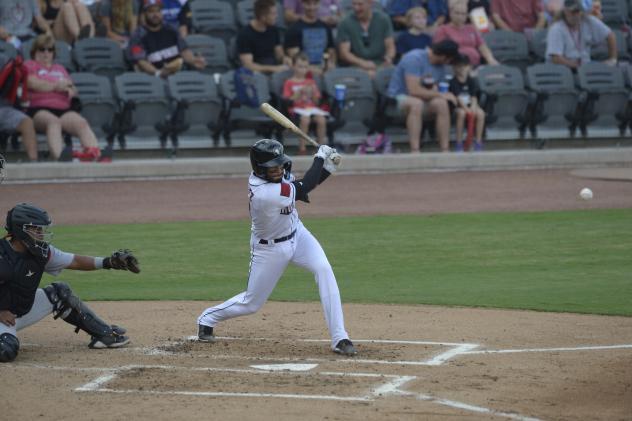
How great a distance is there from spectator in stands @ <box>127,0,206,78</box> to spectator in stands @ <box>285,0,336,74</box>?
1.52 metres

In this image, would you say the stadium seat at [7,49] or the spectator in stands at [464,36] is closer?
the stadium seat at [7,49]

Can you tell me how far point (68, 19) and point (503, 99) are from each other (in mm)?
7177

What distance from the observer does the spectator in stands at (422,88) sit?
17891mm

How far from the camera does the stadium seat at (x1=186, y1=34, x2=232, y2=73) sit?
18.6 m

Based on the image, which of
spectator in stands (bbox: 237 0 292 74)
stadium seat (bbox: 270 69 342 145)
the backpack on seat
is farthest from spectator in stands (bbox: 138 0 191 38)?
the backpack on seat

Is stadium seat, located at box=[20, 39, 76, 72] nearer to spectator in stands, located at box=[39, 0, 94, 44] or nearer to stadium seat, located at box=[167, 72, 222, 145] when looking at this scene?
spectator in stands, located at box=[39, 0, 94, 44]

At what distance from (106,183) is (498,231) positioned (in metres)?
6.41

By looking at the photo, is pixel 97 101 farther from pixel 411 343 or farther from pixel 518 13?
pixel 411 343

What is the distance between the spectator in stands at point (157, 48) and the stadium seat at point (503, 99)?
4.70 m

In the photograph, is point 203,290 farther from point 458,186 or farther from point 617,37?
point 617,37

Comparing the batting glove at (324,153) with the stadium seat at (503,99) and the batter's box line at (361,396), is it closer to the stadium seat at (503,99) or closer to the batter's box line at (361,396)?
the batter's box line at (361,396)

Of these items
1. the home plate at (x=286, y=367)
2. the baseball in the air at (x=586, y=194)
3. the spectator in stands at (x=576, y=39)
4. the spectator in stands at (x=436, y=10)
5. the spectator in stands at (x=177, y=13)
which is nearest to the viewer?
the home plate at (x=286, y=367)

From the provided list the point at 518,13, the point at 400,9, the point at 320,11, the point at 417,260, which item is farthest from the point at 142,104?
the point at 518,13

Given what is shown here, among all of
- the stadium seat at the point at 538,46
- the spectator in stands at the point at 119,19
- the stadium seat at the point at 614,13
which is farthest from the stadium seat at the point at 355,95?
the stadium seat at the point at 614,13
